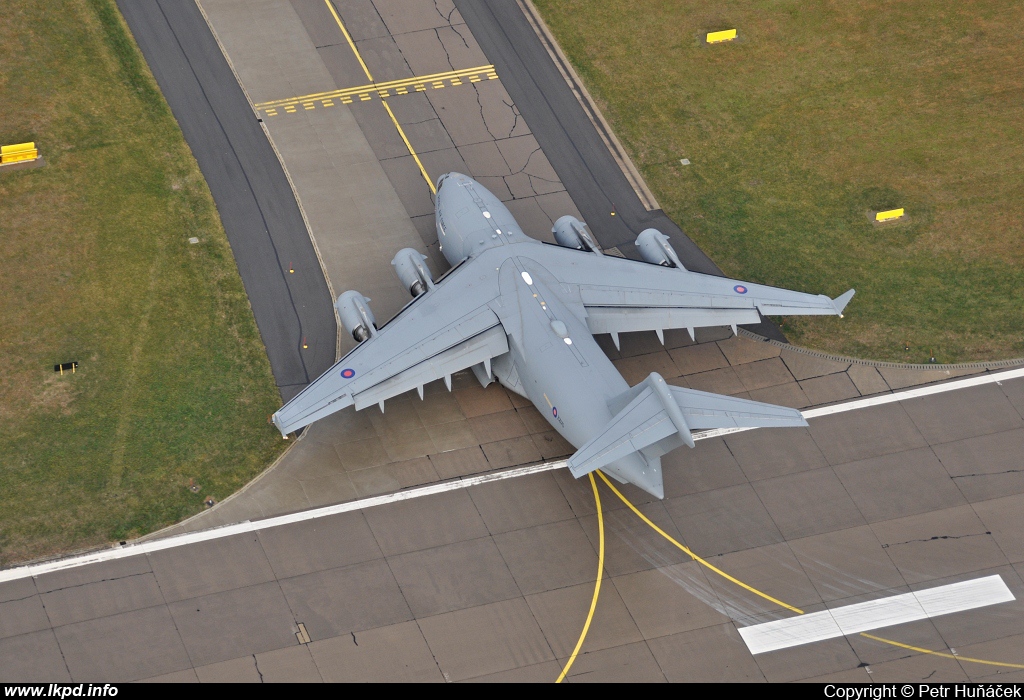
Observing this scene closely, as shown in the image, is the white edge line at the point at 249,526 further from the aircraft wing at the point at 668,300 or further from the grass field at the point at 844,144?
the grass field at the point at 844,144

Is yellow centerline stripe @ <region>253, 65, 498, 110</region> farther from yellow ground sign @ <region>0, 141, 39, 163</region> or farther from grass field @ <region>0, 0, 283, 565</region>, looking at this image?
yellow ground sign @ <region>0, 141, 39, 163</region>

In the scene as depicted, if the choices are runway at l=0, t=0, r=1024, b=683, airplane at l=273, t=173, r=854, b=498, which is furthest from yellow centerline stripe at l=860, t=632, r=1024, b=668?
airplane at l=273, t=173, r=854, b=498

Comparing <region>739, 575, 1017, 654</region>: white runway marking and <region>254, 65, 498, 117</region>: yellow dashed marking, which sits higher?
<region>254, 65, 498, 117</region>: yellow dashed marking

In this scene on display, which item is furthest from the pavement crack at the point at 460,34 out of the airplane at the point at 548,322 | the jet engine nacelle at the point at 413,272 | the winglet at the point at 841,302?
the winglet at the point at 841,302

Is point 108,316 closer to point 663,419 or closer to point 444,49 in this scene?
point 444,49

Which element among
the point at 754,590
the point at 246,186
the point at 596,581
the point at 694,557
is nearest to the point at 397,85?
the point at 246,186

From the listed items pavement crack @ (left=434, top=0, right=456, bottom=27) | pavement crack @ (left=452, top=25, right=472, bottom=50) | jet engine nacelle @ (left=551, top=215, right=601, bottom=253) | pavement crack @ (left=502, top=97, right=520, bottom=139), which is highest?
pavement crack @ (left=434, top=0, right=456, bottom=27)
